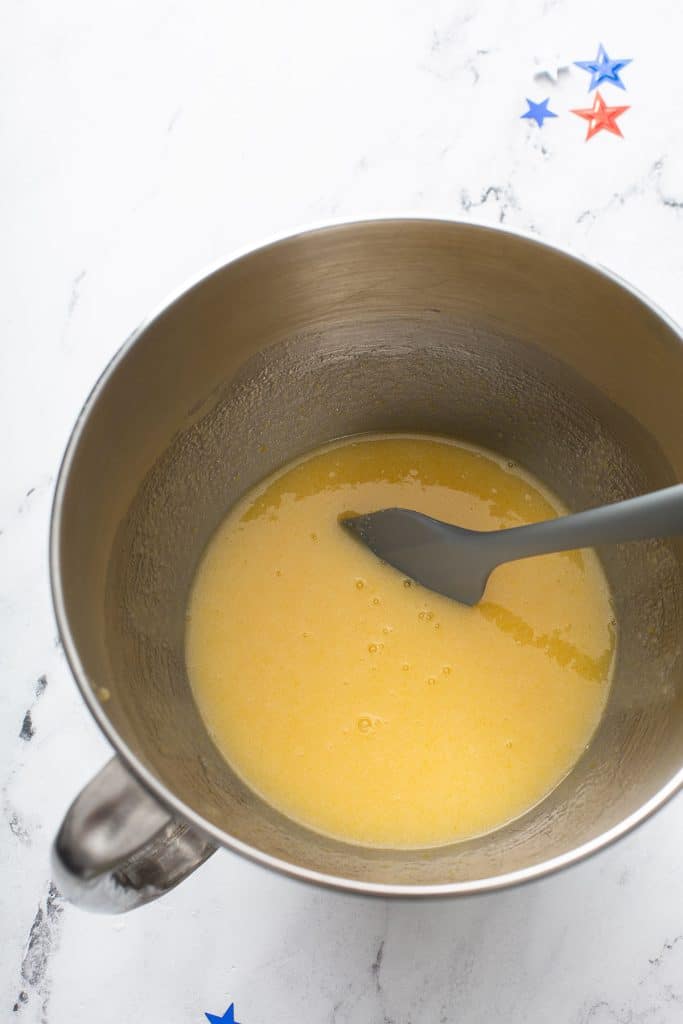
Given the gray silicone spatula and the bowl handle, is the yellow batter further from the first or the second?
the bowl handle

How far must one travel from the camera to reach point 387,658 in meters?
1.31

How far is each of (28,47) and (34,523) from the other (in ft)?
2.63

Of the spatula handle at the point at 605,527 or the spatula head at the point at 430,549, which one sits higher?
the spatula head at the point at 430,549

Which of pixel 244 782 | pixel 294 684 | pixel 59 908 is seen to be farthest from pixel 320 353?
pixel 59 908

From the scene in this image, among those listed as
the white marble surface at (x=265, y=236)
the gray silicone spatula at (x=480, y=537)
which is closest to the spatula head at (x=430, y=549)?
the gray silicone spatula at (x=480, y=537)

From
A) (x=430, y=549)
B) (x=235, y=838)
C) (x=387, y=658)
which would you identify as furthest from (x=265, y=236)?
(x=235, y=838)

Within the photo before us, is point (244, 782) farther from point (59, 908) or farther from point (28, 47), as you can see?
point (28, 47)

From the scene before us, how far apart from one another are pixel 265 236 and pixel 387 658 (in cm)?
62

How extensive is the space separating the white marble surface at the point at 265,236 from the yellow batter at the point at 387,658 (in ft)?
0.41

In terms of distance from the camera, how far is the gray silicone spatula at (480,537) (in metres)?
0.99

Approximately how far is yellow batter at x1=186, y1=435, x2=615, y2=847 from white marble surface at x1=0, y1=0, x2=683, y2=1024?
0.12 meters

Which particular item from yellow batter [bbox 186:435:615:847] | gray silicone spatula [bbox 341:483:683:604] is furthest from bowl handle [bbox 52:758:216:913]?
gray silicone spatula [bbox 341:483:683:604]

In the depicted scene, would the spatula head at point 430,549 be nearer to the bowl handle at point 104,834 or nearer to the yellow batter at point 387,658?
the yellow batter at point 387,658

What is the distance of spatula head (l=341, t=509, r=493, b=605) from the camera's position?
48.8 inches
